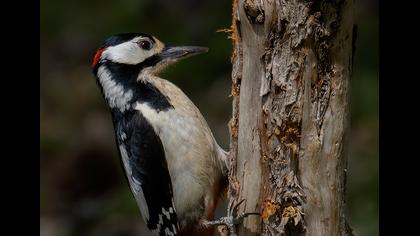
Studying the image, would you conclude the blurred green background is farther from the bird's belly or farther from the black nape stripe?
the bird's belly

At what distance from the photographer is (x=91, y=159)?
25.2 feet

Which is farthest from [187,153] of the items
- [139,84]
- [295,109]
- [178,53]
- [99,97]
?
[99,97]

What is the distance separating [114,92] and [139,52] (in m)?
0.27

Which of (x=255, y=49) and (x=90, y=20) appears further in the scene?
(x=90, y=20)

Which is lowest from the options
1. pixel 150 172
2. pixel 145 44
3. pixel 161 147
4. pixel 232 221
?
pixel 232 221

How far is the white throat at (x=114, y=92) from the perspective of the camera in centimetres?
442

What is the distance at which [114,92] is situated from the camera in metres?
4.48

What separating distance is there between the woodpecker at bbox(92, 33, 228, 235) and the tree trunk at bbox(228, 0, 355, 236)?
0.55 metres

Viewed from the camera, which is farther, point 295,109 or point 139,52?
point 139,52

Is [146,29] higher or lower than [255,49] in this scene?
higher

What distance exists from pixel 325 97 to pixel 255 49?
36 cm

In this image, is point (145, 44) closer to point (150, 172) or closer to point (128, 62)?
point (128, 62)
